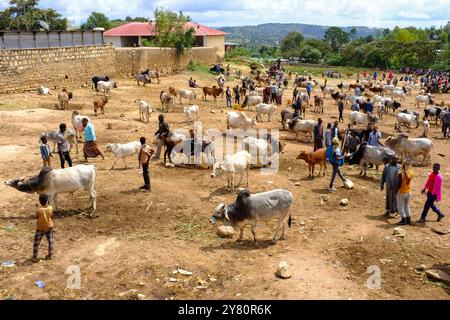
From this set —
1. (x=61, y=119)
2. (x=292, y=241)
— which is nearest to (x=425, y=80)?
(x=61, y=119)

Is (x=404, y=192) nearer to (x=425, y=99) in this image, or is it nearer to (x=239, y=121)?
(x=239, y=121)

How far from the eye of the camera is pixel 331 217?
997 centimetres

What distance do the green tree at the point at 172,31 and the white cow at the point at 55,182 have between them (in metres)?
29.7

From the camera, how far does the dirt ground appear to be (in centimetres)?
677

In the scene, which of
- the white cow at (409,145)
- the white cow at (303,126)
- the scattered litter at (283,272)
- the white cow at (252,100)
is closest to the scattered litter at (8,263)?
A: the scattered litter at (283,272)

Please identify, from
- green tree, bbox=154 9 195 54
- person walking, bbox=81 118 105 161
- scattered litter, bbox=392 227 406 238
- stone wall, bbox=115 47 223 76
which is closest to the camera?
scattered litter, bbox=392 227 406 238

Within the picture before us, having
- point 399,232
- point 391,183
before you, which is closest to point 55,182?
point 399,232

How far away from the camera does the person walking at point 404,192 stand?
9484mm

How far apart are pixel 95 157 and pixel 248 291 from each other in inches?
340

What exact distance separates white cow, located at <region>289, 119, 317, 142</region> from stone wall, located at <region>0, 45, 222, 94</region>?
15060 millimetres

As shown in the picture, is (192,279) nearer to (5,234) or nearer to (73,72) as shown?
(5,234)

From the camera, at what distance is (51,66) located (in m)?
25.1

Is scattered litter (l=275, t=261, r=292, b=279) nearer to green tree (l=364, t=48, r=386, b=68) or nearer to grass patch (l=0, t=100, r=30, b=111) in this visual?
grass patch (l=0, t=100, r=30, b=111)

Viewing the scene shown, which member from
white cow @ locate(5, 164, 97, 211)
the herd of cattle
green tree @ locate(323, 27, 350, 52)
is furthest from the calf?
green tree @ locate(323, 27, 350, 52)
